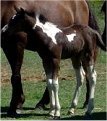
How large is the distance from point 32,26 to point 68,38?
0.60 meters

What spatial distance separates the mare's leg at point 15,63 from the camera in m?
8.94

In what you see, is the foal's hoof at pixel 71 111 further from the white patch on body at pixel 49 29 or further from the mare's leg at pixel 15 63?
the white patch on body at pixel 49 29

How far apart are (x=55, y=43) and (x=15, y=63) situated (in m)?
1.17

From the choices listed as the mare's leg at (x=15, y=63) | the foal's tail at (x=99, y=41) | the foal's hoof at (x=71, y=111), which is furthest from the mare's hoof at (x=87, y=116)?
the mare's leg at (x=15, y=63)

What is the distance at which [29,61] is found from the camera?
17594mm

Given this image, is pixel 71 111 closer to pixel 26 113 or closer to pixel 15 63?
pixel 26 113

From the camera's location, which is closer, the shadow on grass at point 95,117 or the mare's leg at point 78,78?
the shadow on grass at point 95,117

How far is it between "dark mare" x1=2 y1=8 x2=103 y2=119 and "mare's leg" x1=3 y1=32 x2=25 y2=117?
36 cm

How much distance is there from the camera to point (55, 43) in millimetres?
8156

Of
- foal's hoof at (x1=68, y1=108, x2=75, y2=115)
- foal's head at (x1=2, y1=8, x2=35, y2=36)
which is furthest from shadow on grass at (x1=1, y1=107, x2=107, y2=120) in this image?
foal's head at (x1=2, y1=8, x2=35, y2=36)

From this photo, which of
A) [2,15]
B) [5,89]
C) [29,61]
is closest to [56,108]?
[2,15]

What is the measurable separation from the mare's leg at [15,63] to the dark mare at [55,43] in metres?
0.36

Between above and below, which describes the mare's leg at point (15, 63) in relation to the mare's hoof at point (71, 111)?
above

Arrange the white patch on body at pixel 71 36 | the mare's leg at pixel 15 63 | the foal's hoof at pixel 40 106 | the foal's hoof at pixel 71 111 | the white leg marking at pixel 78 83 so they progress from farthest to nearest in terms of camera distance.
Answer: the foal's hoof at pixel 40 106, the mare's leg at pixel 15 63, the white leg marking at pixel 78 83, the foal's hoof at pixel 71 111, the white patch on body at pixel 71 36
